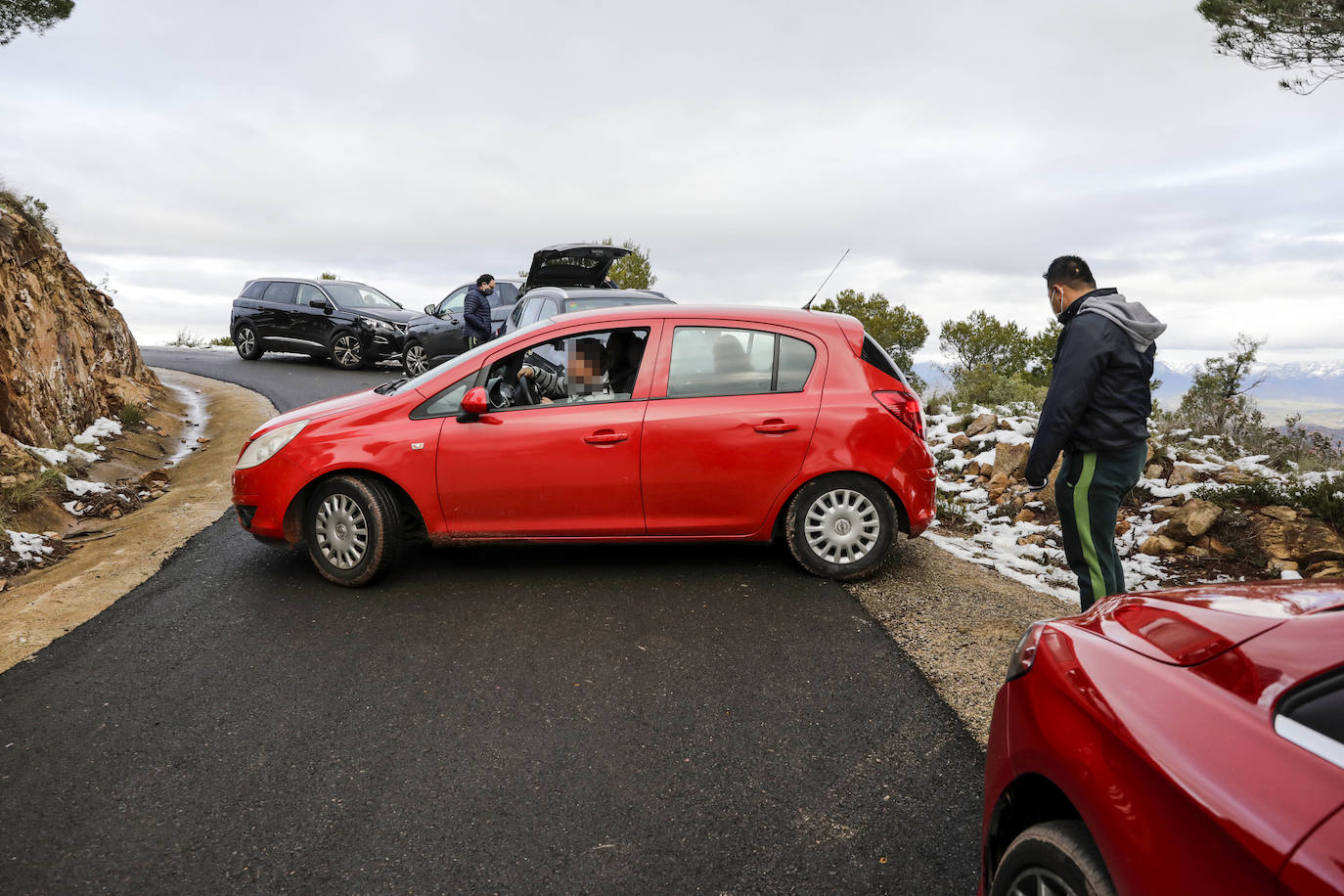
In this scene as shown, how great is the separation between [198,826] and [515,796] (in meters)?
1.10

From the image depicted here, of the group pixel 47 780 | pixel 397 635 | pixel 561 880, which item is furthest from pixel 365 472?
pixel 561 880

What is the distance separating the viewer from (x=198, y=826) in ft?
10.3

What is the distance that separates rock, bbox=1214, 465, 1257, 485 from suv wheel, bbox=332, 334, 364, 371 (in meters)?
15.2

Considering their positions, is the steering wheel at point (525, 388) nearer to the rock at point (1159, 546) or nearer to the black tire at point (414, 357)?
the rock at point (1159, 546)

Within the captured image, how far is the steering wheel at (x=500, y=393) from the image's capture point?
5.69 meters

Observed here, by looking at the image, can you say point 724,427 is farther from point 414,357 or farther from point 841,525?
point 414,357

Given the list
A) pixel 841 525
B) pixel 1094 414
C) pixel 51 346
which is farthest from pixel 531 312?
pixel 1094 414

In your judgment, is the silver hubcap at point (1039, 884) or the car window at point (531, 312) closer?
the silver hubcap at point (1039, 884)

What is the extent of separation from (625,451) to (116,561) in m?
3.85

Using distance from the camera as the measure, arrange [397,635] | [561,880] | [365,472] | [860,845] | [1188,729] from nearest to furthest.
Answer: [1188,729] → [561,880] → [860,845] → [397,635] → [365,472]

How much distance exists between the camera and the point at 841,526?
18.6 feet

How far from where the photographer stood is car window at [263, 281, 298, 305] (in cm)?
1877

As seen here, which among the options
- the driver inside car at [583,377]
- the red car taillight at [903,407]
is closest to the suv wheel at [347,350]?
the driver inside car at [583,377]

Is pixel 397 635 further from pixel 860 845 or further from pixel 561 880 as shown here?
pixel 860 845
